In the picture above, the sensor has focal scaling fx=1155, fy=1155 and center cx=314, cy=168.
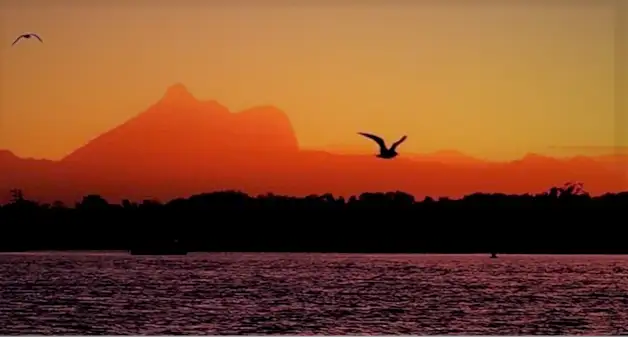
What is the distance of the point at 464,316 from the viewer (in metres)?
9.48

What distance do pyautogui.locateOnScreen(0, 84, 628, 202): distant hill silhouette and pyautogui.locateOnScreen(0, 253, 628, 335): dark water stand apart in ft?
3.58

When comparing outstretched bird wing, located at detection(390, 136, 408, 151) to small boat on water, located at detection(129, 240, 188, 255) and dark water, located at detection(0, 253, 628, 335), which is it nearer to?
dark water, located at detection(0, 253, 628, 335)

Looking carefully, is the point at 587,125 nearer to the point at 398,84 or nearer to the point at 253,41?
the point at 398,84

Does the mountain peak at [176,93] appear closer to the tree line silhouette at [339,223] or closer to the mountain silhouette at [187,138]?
the mountain silhouette at [187,138]

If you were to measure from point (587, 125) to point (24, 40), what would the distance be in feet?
10.7

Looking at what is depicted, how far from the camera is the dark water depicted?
8.45 meters

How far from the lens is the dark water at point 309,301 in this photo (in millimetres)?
8453

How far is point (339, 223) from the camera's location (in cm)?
836

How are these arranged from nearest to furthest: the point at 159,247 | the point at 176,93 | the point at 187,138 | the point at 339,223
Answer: the point at 176,93
the point at 187,138
the point at 339,223
the point at 159,247

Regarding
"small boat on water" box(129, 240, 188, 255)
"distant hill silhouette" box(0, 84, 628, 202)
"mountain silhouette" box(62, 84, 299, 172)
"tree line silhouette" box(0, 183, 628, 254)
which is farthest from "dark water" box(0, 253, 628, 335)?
"mountain silhouette" box(62, 84, 299, 172)

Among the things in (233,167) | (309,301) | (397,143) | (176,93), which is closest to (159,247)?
(309,301)

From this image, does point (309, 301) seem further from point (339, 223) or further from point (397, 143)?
point (397, 143)

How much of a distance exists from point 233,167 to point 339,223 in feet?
4.39

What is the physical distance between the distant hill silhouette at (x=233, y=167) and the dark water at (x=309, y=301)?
1092 mm
